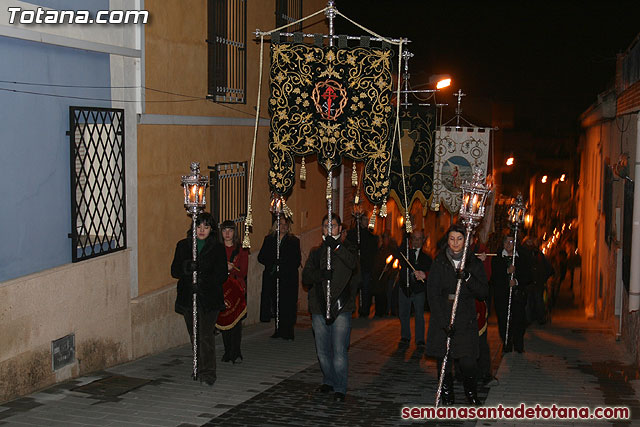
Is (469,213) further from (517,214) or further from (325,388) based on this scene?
(517,214)

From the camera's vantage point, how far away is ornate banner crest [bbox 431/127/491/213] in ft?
56.0

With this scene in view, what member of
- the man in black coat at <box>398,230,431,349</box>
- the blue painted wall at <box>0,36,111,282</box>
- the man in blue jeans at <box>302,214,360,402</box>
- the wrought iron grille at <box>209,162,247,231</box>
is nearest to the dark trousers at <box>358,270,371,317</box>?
the wrought iron grille at <box>209,162,247,231</box>

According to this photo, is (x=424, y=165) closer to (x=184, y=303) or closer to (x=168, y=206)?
(x=168, y=206)

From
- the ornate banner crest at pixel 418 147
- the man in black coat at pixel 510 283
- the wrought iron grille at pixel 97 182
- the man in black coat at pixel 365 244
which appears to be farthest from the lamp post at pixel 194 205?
the ornate banner crest at pixel 418 147

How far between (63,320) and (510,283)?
21.3 ft

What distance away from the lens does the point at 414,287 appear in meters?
13.1

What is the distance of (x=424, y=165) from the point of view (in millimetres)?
16844

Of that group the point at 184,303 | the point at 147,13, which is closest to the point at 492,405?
the point at 184,303

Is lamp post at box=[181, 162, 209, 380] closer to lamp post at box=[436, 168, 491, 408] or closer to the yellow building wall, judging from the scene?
the yellow building wall

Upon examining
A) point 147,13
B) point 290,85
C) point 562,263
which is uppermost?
point 147,13

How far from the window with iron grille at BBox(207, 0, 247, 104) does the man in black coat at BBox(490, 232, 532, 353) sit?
5175 mm

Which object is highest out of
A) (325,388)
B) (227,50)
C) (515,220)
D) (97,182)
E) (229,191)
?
(227,50)

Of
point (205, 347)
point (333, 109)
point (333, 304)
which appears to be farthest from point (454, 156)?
point (205, 347)

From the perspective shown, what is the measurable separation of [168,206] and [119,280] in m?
1.82
